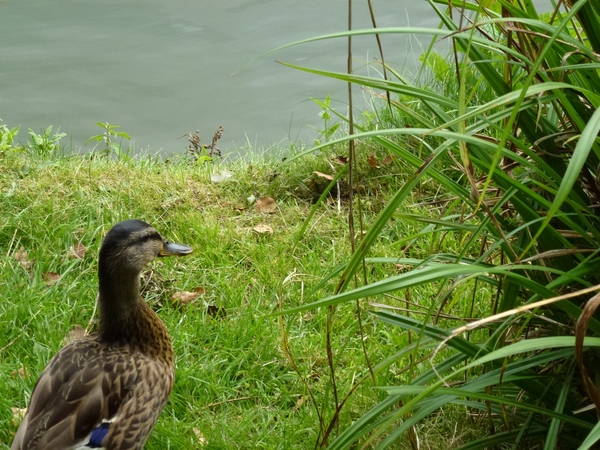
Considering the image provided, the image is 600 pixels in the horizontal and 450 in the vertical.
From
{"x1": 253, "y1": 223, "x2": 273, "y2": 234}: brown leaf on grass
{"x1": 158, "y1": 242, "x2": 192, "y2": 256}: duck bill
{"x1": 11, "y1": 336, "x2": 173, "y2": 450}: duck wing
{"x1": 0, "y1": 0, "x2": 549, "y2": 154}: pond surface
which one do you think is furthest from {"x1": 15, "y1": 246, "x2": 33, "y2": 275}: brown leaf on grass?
{"x1": 0, "y1": 0, "x2": 549, "y2": 154}: pond surface

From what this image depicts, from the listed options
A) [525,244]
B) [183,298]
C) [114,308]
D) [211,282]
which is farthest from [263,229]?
[525,244]

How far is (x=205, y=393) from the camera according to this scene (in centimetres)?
296

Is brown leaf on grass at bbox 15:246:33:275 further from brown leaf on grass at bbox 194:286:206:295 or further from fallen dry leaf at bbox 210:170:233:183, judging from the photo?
fallen dry leaf at bbox 210:170:233:183

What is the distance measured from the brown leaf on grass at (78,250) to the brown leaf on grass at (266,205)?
927 millimetres

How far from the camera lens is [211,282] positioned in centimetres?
357

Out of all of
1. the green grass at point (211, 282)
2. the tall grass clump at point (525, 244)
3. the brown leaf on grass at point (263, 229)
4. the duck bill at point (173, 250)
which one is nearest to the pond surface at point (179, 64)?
the green grass at point (211, 282)

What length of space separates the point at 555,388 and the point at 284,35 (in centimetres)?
524

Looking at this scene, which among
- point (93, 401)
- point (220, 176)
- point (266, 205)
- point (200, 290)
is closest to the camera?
point (93, 401)

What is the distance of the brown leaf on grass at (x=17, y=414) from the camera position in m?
2.81

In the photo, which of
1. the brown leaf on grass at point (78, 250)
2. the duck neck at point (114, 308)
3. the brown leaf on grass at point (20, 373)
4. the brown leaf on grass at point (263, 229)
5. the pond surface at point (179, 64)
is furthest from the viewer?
the pond surface at point (179, 64)

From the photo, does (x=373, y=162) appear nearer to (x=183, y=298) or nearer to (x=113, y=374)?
(x=183, y=298)

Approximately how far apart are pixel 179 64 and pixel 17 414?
457 centimetres

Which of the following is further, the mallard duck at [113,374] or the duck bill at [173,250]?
the duck bill at [173,250]

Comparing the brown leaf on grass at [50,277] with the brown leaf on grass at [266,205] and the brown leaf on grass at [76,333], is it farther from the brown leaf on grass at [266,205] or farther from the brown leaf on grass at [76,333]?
the brown leaf on grass at [266,205]
